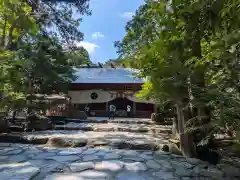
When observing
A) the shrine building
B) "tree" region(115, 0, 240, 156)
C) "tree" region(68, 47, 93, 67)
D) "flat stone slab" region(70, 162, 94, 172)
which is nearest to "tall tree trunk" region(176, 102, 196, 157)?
"tree" region(115, 0, 240, 156)

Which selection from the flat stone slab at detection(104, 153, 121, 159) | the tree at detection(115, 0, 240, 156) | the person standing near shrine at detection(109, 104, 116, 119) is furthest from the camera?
the person standing near shrine at detection(109, 104, 116, 119)

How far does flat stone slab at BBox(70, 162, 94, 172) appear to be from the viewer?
12.5 feet

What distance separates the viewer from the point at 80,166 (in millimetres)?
4004

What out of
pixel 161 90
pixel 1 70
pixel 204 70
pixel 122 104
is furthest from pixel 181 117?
pixel 122 104

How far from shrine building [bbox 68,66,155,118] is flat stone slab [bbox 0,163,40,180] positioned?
38.4ft

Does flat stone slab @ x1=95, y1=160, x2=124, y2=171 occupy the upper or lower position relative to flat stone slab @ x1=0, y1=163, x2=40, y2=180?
lower

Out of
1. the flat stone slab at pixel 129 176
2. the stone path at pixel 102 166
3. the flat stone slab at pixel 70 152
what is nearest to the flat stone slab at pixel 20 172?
the stone path at pixel 102 166

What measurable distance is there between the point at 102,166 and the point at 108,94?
39.7 feet

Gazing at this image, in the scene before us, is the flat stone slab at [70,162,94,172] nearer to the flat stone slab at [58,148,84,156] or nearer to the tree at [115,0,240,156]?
the flat stone slab at [58,148,84,156]

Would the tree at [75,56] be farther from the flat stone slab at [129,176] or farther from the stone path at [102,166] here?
the flat stone slab at [129,176]

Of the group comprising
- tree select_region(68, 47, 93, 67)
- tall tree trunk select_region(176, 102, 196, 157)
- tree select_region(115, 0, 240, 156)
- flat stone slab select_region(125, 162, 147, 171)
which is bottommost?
flat stone slab select_region(125, 162, 147, 171)

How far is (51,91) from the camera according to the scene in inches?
547

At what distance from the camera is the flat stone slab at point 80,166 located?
150 inches

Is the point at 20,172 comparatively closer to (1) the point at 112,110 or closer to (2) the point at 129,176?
(2) the point at 129,176
